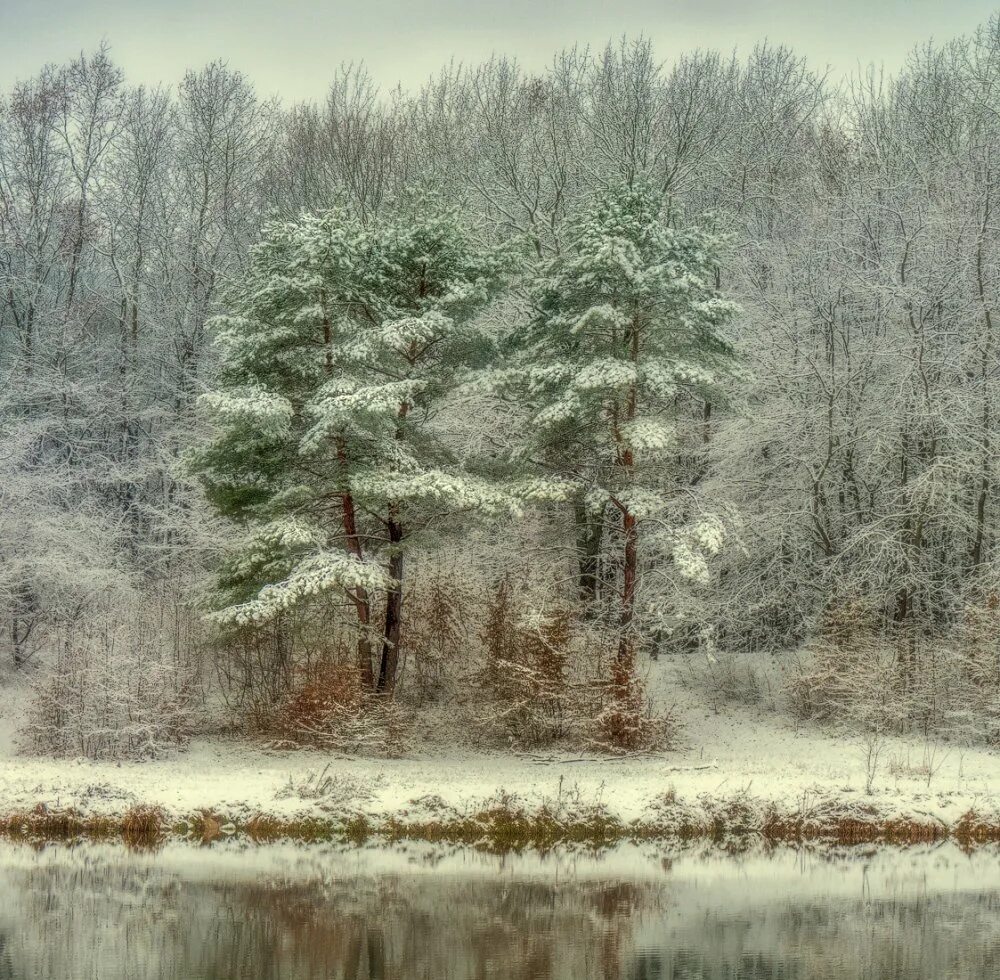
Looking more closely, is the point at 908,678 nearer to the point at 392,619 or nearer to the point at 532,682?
the point at 532,682

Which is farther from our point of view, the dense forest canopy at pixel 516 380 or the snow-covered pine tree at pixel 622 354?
the dense forest canopy at pixel 516 380

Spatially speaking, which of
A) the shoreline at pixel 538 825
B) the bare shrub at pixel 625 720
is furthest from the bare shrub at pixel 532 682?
the shoreline at pixel 538 825

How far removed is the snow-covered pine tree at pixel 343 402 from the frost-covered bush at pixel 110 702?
1806 mm

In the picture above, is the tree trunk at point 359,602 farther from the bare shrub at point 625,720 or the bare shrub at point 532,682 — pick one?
the bare shrub at point 625,720

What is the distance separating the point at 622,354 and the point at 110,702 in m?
11.1

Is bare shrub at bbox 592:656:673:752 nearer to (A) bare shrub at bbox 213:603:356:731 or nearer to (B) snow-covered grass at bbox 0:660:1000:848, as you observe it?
(B) snow-covered grass at bbox 0:660:1000:848

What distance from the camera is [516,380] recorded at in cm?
2455

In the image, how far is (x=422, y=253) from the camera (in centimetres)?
2481

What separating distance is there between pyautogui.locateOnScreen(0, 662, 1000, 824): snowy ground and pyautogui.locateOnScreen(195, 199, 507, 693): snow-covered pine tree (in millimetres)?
2874

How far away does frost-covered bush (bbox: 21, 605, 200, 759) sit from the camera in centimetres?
2302

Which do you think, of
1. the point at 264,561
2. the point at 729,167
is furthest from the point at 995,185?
the point at 264,561

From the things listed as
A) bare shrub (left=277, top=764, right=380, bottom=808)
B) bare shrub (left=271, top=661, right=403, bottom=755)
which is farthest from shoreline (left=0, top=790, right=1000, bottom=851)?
bare shrub (left=271, top=661, right=403, bottom=755)

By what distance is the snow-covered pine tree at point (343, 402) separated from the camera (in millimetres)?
23125

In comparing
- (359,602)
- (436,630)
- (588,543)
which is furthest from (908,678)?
(359,602)
